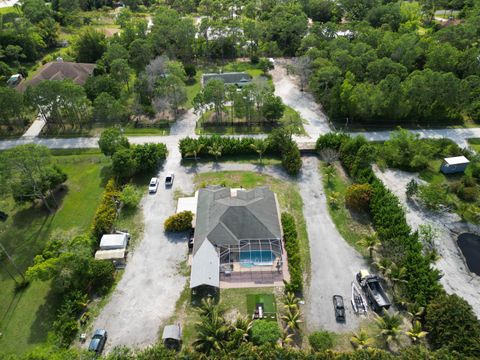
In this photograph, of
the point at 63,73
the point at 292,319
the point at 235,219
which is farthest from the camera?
the point at 63,73

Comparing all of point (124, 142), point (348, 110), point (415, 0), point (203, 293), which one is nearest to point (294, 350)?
point (203, 293)

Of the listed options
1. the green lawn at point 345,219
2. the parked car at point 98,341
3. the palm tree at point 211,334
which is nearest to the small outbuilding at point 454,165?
the green lawn at point 345,219

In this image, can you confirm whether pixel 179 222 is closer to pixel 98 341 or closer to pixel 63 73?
pixel 98 341

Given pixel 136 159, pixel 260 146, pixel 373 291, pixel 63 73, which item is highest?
pixel 63 73

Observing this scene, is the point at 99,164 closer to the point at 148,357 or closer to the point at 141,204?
the point at 141,204

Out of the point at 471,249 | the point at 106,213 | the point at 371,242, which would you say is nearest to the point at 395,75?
the point at 471,249

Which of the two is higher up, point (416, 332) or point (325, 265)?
point (416, 332)

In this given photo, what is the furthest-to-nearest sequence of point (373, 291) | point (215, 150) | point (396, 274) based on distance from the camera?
1. point (215, 150)
2. point (373, 291)
3. point (396, 274)
